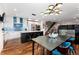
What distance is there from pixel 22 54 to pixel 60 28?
0.91 meters

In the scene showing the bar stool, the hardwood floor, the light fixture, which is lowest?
the bar stool

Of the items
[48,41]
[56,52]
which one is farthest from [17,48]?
[56,52]


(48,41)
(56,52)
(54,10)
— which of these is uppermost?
(54,10)

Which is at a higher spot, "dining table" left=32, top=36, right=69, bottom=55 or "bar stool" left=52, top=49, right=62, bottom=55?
"dining table" left=32, top=36, right=69, bottom=55

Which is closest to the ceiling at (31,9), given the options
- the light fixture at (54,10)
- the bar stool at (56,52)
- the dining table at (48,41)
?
the light fixture at (54,10)

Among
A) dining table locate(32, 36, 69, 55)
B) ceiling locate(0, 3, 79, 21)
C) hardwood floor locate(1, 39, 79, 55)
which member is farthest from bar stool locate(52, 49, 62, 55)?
ceiling locate(0, 3, 79, 21)

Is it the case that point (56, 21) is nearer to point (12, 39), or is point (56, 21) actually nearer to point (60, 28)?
point (60, 28)

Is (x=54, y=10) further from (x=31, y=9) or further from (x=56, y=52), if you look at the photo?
(x=56, y=52)

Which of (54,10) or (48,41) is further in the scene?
(48,41)

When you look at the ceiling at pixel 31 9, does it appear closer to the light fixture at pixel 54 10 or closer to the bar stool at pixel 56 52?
the light fixture at pixel 54 10

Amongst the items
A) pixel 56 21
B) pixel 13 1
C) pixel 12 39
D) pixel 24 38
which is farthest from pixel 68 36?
pixel 13 1

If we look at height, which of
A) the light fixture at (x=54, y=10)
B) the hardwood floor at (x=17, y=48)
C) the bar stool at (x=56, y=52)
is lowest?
the bar stool at (x=56, y=52)

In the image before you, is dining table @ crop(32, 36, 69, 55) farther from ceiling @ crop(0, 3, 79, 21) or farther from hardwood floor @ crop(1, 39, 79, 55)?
ceiling @ crop(0, 3, 79, 21)
